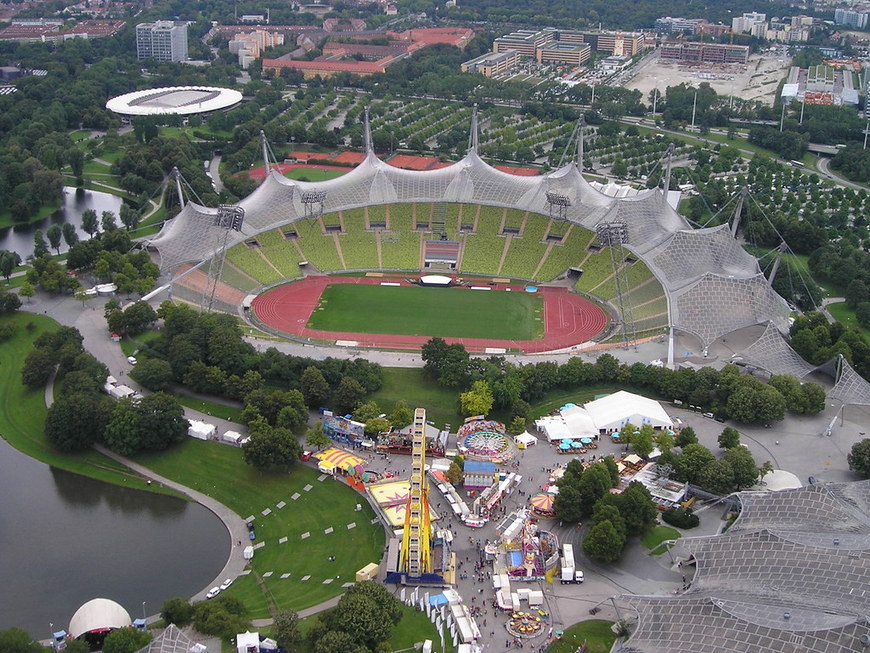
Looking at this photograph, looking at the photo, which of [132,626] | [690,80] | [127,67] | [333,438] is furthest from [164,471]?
[690,80]

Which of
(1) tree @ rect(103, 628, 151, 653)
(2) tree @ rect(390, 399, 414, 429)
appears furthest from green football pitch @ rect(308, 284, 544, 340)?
(1) tree @ rect(103, 628, 151, 653)

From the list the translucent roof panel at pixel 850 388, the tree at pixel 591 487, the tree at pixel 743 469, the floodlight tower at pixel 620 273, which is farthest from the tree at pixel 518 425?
the translucent roof panel at pixel 850 388

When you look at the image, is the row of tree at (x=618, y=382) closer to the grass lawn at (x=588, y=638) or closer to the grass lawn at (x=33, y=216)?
the grass lawn at (x=588, y=638)

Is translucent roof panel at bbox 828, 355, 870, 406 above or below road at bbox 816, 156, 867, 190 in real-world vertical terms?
above

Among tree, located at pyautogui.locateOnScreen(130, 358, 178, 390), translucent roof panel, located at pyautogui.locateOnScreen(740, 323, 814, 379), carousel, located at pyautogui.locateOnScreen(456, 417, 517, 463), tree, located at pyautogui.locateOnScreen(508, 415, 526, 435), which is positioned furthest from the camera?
translucent roof panel, located at pyautogui.locateOnScreen(740, 323, 814, 379)

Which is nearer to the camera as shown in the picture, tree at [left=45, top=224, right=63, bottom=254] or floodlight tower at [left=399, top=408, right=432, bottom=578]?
floodlight tower at [left=399, top=408, right=432, bottom=578]

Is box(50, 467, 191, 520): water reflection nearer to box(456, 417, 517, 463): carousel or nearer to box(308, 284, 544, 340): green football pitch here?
box(456, 417, 517, 463): carousel
